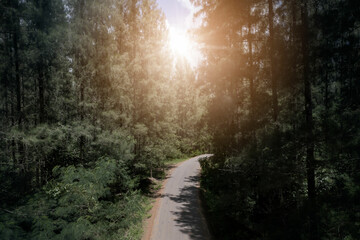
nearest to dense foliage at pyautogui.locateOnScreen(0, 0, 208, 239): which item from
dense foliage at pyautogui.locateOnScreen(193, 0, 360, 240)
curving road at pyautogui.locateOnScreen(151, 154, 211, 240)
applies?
curving road at pyautogui.locateOnScreen(151, 154, 211, 240)

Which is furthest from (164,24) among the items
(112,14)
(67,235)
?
(67,235)

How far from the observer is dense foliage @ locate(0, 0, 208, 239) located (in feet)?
22.5

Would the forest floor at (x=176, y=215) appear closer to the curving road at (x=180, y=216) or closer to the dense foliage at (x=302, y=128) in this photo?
the curving road at (x=180, y=216)

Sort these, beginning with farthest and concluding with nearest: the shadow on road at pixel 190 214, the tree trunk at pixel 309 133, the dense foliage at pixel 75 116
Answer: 1. the shadow on road at pixel 190 214
2. the dense foliage at pixel 75 116
3. the tree trunk at pixel 309 133

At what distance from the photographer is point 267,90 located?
332 inches

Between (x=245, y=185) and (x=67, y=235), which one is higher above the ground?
(x=245, y=185)

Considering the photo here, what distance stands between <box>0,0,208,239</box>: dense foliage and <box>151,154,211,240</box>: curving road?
1537mm

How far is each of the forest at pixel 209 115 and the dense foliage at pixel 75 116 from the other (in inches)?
2.8

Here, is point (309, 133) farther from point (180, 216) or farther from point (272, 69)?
point (180, 216)

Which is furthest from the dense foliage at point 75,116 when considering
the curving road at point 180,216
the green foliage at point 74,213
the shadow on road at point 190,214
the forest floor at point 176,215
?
the shadow on road at point 190,214

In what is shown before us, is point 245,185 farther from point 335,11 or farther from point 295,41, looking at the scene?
point 335,11

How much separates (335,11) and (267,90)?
12.8 ft

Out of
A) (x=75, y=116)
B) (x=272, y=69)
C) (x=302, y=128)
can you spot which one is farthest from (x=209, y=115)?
(x=75, y=116)

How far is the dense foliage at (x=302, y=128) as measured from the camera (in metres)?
4.13
